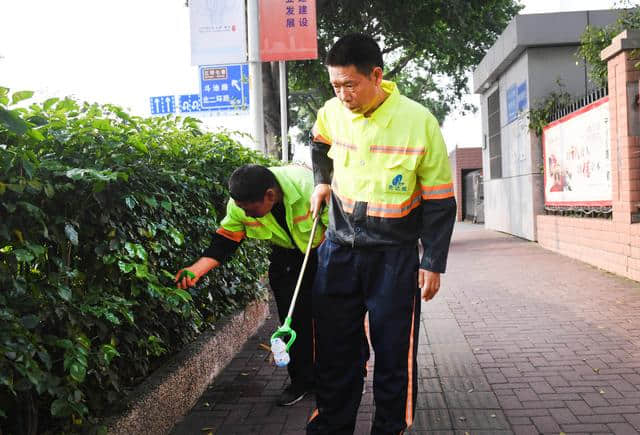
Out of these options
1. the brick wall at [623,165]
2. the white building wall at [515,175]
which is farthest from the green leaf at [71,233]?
the white building wall at [515,175]

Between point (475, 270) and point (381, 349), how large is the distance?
288 inches

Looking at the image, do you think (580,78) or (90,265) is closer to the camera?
(90,265)

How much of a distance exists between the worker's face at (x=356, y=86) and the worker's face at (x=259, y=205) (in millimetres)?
881

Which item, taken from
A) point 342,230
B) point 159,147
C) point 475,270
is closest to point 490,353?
point 342,230

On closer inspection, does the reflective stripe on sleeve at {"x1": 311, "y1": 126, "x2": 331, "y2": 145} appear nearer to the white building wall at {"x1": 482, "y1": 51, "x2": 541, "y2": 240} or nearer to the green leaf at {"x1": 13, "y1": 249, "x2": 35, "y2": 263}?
the green leaf at {"x1": 13, "y1": 249, "x2": 35, "y2": 263}

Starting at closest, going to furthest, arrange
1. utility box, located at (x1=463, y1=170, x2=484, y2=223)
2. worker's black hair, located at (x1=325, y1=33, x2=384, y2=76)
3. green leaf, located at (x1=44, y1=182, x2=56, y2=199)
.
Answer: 1. green leaf, located at (x1=44, y1=182, x2=56, y2=199)
2. worker's black hair, located at (x1=325, y1=33, x2=384, y2=76)
3. utility box, located at (x1=463, y1=170, x2=484, y2=223)

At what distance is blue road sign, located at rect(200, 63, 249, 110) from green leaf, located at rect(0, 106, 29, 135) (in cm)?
691

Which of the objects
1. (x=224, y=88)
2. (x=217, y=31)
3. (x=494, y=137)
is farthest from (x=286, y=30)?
(x=494, y=137)

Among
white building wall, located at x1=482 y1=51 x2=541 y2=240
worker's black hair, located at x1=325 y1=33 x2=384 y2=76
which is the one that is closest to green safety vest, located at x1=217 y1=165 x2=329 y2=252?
worker's black hair, located at x1=325 y1=33 x2=384 y2=76

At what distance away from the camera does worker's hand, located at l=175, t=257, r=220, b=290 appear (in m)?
3.52

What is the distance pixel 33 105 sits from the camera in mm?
2766

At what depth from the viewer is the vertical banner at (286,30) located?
348 inches

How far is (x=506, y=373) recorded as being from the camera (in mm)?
4508

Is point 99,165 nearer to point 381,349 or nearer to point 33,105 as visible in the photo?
point 33,105
